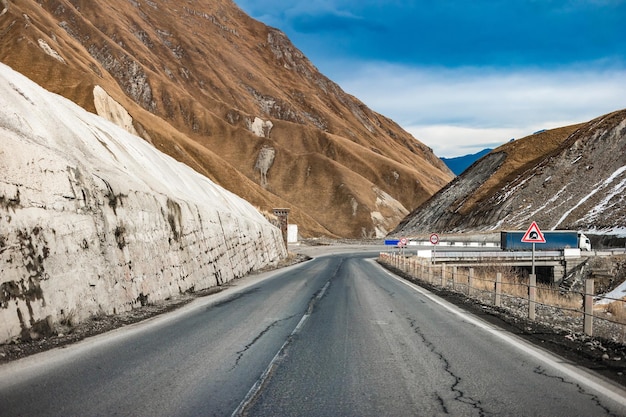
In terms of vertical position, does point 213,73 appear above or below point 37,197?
above

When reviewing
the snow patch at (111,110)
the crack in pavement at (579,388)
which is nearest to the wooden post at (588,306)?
the crack in pavement at (579,388)

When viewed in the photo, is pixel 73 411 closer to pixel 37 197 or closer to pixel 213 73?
pixel 37 197

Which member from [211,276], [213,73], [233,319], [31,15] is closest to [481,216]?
[211,276]

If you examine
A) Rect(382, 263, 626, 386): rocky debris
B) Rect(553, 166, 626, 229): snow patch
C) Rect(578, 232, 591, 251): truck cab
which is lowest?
Rect(578, 232, 591, 251): truck cab

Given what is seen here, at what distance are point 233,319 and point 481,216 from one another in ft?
256

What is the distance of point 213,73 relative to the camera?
188 m

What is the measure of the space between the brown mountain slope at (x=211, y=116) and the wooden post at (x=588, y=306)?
305 feet

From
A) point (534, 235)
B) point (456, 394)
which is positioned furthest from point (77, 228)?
point (534, 235)

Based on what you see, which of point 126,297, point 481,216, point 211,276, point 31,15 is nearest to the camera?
point 126,297

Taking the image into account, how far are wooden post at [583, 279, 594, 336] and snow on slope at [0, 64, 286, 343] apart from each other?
31.6 feet

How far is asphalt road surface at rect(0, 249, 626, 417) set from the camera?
5.25 m

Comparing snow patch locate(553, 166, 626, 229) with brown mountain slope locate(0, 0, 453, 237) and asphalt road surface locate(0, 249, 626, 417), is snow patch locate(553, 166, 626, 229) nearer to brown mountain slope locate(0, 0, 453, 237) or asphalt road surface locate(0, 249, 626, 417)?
brown mountain slope locate(0, 0, 453, 237)

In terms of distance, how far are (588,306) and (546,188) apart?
74.3 m

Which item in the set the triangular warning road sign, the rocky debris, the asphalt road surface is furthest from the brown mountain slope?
the asphalt road surface
